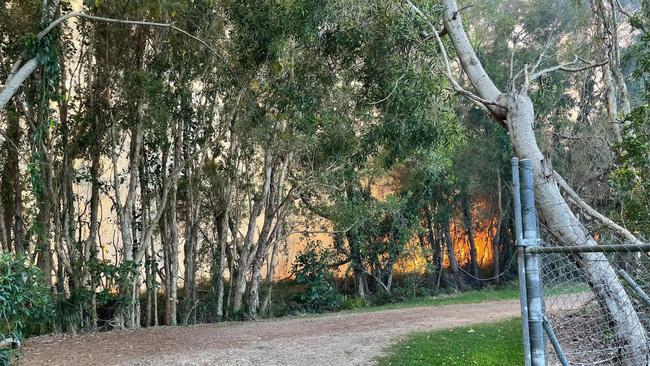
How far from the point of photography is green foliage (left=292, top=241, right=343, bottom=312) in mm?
16078

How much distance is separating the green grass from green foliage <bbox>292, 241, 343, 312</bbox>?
7827mm

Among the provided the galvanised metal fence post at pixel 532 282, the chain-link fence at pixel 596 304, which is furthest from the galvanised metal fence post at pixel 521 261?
the chain-link fence at pixel 596 304

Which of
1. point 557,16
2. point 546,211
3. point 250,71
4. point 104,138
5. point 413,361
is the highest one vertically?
point 557,16

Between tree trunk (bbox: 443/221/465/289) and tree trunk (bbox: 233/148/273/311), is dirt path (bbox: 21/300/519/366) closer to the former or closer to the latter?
tree trunk (bbox: 233/148/273/311)

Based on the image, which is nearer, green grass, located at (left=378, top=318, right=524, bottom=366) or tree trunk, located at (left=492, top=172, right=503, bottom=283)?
green grass, located at (left=378, top=318, right=524, bottom=366)

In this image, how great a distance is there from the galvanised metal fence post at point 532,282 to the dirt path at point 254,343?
3.93m

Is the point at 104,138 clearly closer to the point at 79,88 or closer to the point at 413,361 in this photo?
the point at 79,88

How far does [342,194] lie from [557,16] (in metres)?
9.79

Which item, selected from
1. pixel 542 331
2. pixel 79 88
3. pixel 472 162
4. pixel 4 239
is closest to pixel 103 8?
pixel 79 88

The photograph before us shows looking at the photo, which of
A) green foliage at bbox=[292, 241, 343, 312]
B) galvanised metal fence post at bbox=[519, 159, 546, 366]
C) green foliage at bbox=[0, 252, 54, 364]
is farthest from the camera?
green foliage at bbox=[292, 241, 343, 312]

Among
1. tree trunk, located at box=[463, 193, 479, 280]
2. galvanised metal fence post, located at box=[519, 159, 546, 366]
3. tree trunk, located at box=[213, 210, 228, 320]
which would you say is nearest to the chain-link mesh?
galvanised metal fence post, located at box=[519, 159, 546, 366]

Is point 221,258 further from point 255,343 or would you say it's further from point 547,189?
point 547,189

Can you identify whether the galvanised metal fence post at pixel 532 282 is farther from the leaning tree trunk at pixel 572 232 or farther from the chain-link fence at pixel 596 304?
the leaning tree trunk at pixel 572 232

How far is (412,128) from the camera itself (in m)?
8.62
